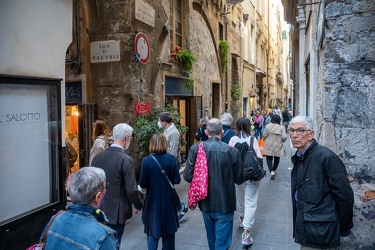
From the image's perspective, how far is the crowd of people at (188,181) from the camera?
187 cm

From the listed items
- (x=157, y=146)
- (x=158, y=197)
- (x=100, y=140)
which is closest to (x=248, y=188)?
(x=158, y=197)

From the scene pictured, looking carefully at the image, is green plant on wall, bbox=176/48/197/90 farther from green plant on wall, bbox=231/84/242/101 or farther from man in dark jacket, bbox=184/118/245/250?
green plant on wall, bbox=231/84/242/101

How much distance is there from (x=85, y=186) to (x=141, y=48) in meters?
5.40

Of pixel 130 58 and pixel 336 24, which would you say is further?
pixel 130 58

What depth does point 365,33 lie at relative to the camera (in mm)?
2994

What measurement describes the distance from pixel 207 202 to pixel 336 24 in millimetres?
2303

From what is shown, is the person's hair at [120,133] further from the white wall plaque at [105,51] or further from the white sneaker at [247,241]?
the white wall plaque at [105,51]

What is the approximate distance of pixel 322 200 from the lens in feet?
7.95

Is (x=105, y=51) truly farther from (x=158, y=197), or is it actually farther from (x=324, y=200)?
(x=324, y=200)

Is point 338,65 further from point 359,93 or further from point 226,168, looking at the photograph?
point 226,168

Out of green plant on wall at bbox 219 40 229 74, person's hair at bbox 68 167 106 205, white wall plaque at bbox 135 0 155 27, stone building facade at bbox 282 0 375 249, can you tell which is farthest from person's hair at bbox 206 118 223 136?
green plant on wall at bbox 219 40 229 74

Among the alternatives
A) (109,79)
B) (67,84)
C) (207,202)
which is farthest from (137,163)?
(207,202)

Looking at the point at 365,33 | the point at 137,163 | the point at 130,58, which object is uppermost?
the point at 130,58

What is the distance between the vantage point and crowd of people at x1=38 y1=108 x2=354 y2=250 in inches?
73.7
